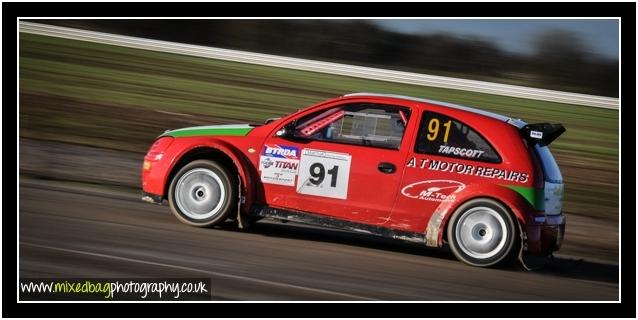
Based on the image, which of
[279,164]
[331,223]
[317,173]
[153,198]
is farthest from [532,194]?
[153,198]

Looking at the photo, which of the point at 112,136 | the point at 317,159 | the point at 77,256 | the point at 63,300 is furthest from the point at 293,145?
the point at 112,136

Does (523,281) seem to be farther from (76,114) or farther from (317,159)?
(76,114)

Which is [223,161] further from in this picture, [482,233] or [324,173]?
[482,233]

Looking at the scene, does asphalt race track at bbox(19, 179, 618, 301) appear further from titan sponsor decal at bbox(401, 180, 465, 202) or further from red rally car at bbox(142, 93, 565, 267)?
titan sponsor decal at bbox(401, 180, 465, 202)

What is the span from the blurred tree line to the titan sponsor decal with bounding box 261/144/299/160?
54.9ft

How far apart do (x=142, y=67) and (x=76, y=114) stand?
19.7 ft

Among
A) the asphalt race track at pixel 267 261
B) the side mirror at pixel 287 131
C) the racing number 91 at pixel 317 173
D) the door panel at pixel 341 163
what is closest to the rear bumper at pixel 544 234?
the asphalt race track at pixel 267 261

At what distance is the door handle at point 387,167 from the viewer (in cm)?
847

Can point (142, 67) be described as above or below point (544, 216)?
above

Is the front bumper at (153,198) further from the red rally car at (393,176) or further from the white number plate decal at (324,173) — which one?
the white number plate decal at (324,173)

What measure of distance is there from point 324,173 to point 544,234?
224cm

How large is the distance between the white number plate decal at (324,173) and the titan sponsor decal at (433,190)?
2.03 ft

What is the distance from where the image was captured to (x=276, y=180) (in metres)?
8.74

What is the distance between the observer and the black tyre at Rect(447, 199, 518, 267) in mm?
8258
